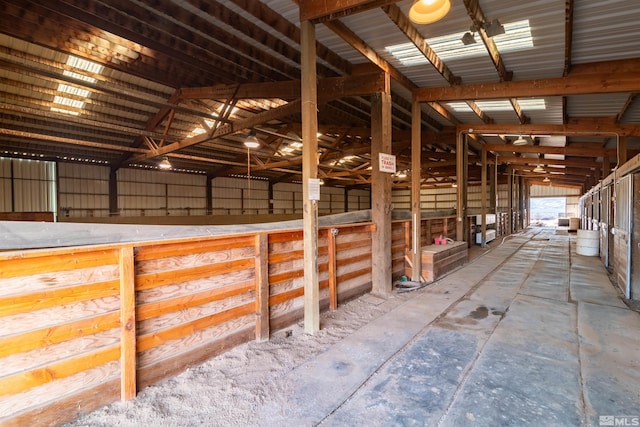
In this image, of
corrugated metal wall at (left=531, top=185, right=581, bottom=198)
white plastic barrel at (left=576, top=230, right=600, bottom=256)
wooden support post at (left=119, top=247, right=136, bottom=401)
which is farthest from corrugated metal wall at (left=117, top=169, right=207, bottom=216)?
corrugated metal wall at (left=531, top=185, right=581, bottom=198)

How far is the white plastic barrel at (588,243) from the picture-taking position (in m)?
8.59

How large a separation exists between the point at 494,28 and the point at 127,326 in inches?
192

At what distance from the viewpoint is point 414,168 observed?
6004 mm

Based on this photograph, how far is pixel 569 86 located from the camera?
15.9 feet

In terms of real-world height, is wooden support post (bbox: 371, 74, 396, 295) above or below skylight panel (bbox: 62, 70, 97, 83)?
below

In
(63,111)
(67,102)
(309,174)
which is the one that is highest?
(67,102)

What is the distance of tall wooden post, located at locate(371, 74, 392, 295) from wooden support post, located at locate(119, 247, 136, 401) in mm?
3425

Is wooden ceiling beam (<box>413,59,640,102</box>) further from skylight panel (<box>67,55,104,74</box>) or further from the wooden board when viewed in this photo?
skylight panel (<box>67,55,104,74</box>)

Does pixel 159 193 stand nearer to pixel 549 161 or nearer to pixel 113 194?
pixel 113 194

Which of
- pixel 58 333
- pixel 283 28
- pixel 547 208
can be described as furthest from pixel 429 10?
pixel 547 208

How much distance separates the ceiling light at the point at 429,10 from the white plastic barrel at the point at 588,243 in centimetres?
920

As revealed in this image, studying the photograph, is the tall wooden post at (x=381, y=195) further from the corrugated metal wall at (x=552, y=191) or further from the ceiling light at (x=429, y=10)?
the corrugated metal wall at (x=552, y=191)

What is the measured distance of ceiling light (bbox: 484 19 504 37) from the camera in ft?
11.9

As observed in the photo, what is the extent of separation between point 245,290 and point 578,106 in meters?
7.95
